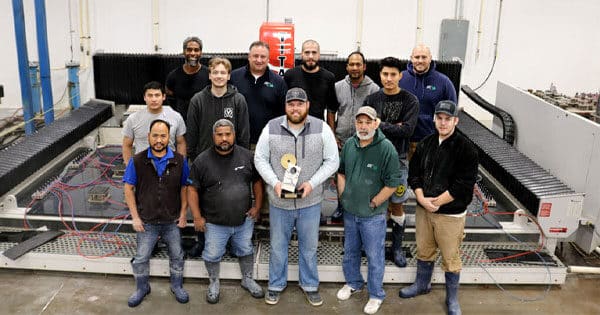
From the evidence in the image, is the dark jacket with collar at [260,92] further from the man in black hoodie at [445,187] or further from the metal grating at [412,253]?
the man in black hoodie at [445,187]

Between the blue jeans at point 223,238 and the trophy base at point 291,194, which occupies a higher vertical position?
the trophy base at point 291,194

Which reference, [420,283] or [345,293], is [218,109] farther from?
[420,283]

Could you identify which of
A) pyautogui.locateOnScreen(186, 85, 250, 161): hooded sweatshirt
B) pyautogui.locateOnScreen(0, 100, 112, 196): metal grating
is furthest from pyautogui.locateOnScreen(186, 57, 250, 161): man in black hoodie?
pyautogui.locateOnScreen(0, 100, 112, 196): metal grating

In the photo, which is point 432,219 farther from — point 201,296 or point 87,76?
point 87,76

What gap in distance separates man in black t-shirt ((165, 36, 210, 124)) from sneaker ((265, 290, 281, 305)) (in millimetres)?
1583

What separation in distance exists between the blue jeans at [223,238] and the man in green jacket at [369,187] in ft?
2.16

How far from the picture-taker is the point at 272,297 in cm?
366

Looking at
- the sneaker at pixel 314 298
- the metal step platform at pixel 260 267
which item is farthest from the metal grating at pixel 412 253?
the sneaker at pixel 314 298

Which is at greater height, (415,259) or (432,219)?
(432,219)

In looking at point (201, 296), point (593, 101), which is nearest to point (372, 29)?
point (593, 101)

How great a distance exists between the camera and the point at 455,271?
346cm

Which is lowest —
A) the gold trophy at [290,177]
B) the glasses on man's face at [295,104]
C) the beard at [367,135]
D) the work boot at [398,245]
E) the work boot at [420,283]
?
the work boot at [420,283]

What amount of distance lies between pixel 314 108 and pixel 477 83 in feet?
17.1

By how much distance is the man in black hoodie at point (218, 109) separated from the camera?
362 centimetres
